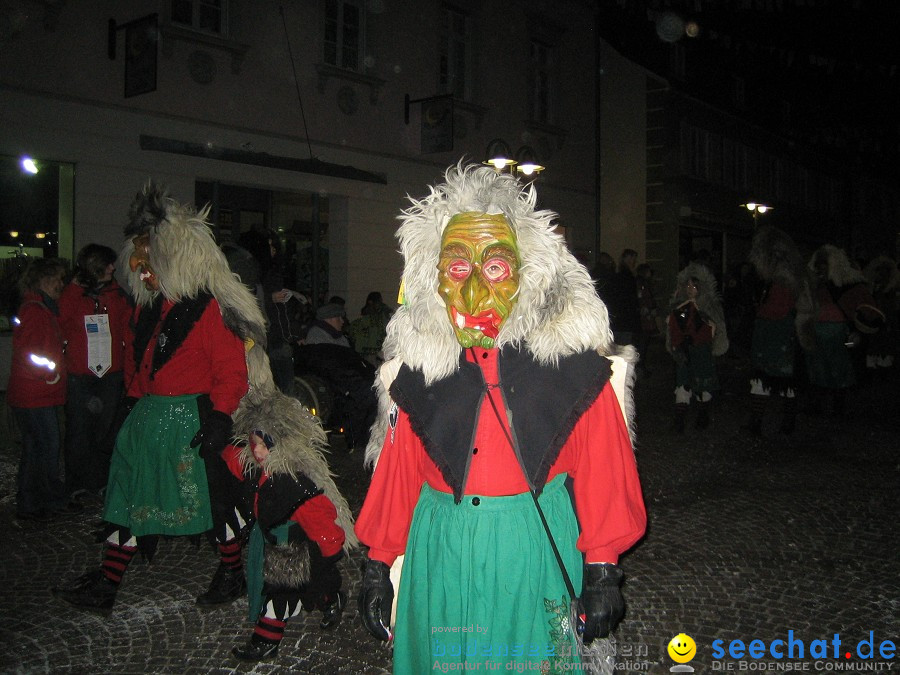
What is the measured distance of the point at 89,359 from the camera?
5742mm

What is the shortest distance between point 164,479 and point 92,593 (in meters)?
0.76

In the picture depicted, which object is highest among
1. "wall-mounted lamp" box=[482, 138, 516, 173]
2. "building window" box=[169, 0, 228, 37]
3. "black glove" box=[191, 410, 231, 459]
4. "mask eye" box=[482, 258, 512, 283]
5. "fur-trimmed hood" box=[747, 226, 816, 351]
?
"building window" box=[169, 0, 228, 37]

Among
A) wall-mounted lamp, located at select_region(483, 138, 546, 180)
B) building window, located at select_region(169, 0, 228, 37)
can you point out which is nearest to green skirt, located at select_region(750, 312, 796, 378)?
wall-mounted lamp, located at select_region(483, 138, 546, 180)

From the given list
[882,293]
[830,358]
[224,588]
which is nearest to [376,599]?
[224,588]

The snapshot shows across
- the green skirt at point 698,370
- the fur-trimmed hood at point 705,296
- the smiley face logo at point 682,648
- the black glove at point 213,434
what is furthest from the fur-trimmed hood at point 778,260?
the black glove at point 213,434

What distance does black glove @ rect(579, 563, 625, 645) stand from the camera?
2043 millimetres

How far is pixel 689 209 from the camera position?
23.2 metres

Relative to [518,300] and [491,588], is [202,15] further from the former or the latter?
[491,588]

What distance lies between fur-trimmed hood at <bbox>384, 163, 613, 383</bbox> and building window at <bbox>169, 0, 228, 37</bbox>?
9880mm

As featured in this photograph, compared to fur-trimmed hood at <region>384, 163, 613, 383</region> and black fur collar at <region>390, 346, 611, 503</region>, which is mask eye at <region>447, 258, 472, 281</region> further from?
black fur collar at <region>390, 346, 611, 503</region>

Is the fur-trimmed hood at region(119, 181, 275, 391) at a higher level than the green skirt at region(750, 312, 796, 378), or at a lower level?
higher

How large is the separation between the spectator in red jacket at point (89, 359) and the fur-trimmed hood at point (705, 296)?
5.60 meters

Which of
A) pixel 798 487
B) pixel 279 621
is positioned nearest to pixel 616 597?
pixel 279 621

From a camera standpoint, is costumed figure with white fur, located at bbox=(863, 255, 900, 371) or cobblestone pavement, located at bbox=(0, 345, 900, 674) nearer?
cobblestone pavement, located at bbox=(0, 345, 900, 674)
